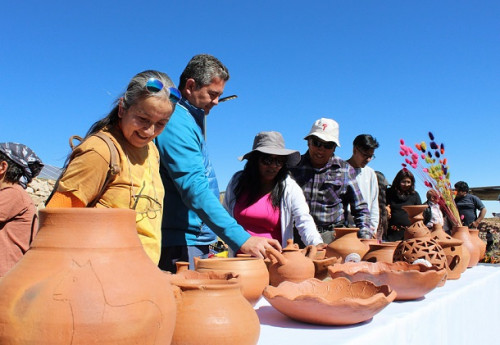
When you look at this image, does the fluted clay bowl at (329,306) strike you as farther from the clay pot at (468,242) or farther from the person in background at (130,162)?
the clay pot at (468,242)

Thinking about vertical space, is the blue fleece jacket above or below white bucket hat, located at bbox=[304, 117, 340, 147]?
below

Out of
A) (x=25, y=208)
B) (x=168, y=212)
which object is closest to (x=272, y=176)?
(x=168, y=212)

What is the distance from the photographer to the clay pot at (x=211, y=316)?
926 millimetres

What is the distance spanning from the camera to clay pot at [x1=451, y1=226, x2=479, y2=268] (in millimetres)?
3035

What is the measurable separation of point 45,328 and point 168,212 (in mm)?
1367

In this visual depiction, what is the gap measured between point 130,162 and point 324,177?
6.24ft

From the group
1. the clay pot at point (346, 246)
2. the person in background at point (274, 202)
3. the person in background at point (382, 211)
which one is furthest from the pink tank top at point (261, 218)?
the person in background at point (382, 211)

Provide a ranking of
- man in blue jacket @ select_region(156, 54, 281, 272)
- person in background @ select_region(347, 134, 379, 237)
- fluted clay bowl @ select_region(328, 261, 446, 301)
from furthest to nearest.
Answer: person in background @ select_region(347, 134, 379, 237) → man in blue jacket @ select_region(156, 54, 281, 272) → fluted clay bowl @ select_region(328, 261, 446, 301)

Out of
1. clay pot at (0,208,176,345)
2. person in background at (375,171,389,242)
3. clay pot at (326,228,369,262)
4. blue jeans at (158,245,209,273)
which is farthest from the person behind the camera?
person in background at (375,171,389,242)

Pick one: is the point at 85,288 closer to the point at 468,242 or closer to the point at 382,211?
the point at 468,242

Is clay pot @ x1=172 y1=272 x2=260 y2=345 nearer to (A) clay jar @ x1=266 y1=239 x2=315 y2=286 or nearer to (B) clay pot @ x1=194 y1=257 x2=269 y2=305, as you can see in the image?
(B) clay pot @ x1=194 y1=257 x2=269 y2=305

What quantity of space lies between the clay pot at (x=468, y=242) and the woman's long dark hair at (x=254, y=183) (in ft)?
4.36

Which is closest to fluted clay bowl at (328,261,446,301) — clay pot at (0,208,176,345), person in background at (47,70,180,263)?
person in background at (47,70,180,263)

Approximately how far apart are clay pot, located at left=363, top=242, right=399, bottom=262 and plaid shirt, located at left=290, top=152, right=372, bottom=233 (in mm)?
804
